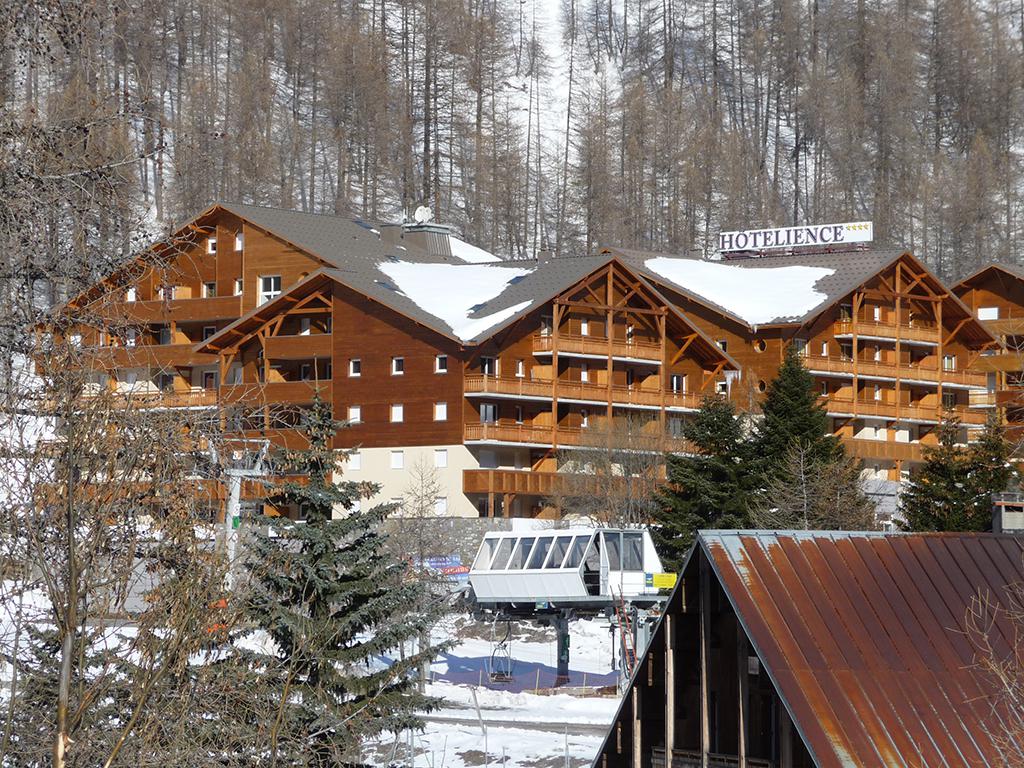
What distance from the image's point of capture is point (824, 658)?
2159cm

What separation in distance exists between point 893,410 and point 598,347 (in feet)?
56.6

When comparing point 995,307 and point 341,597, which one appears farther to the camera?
point 995,307

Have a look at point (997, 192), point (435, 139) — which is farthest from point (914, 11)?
point (435, 139)

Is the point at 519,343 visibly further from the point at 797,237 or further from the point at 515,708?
the point at 515,708

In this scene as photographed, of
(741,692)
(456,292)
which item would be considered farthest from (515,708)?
(456,292)

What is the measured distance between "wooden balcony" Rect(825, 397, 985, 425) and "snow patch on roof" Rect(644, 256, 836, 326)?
15.4 feet

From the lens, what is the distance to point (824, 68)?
151 metres

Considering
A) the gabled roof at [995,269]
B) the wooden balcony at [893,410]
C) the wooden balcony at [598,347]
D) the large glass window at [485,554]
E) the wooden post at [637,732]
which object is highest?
the gabled roof at [995,269]

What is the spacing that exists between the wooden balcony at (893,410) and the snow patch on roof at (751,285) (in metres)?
4.68

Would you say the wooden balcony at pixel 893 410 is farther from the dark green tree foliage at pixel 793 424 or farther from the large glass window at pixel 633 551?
the large glass window at pixel 633 551

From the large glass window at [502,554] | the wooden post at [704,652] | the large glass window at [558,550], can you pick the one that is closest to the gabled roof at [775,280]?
the large glass window at [502,554]

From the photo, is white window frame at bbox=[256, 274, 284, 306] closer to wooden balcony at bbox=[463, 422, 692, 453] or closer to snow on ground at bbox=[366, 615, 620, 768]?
wooden balcony at bbox=[463, 422, 692, 453]

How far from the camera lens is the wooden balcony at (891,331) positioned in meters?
82.6

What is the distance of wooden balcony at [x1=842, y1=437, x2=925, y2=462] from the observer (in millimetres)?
77938
